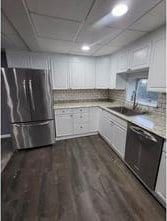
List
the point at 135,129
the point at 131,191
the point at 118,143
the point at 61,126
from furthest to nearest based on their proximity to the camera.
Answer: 1. the point at 61,126
2. the point at 118,143
3. the point at 135,129
4. the point at 131,191

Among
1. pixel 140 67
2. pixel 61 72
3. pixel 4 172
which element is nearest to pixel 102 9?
pixel 140 67

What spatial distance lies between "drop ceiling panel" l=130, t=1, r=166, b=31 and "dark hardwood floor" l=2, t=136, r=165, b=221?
2301 millimetres

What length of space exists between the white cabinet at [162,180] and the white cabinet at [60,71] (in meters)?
2.71

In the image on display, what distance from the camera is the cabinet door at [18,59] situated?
9.45 ft

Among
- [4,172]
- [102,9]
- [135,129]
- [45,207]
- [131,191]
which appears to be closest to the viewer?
[102,9]

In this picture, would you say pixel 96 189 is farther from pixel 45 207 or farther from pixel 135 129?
pixel 135 129

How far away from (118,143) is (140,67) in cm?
150

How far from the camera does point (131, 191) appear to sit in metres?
1.74

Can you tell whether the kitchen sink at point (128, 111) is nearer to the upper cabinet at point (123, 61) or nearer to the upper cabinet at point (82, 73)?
the upper cabinet at point (123, 61)

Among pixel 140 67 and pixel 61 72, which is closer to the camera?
pixel 140 67

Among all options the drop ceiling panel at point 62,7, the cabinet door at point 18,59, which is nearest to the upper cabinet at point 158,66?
the drop ceiling panel at point 62,7

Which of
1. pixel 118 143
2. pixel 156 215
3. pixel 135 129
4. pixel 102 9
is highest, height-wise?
pixel 102 9

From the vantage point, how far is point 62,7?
1.30 m

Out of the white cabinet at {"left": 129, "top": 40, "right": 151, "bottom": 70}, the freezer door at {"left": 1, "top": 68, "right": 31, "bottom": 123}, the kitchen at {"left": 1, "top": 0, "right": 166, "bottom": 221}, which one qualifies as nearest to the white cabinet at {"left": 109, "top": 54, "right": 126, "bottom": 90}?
the kitchen at {"left": 1, "top": 0, "right": 166, "bottom": 221}
